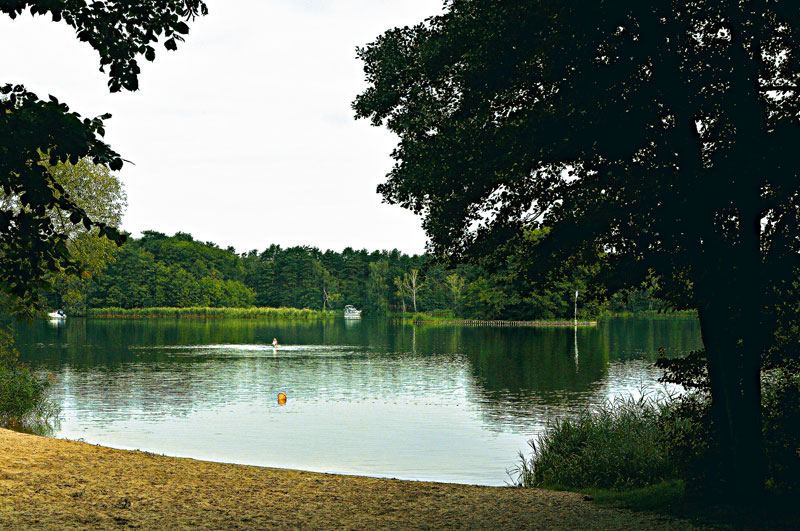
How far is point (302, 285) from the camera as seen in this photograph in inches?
6836

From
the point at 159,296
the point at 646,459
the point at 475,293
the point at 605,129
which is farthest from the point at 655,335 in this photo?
the point at 159,296

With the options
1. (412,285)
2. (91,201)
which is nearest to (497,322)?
(412,285)

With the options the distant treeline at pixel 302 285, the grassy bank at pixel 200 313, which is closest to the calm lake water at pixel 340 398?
the distant treeline at pixel 302 285

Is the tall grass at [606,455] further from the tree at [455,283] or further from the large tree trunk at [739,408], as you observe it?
the tree at [455,283]

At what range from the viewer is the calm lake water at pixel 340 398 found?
21.7m

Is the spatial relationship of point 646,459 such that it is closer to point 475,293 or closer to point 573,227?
point 573,227

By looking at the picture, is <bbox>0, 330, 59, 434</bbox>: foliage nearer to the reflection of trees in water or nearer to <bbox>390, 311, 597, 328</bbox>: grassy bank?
the reflection of trees in water

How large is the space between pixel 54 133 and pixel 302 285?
16748cm

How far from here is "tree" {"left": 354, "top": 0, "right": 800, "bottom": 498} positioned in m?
9.73

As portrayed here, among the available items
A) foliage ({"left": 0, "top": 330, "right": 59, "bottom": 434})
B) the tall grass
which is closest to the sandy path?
the tall grass

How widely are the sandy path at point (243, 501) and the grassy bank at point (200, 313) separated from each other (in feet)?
413

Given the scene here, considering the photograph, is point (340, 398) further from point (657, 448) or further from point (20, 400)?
point (657, 448)

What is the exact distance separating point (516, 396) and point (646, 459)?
61.5 ft

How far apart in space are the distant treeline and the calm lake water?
48969 millimetres
